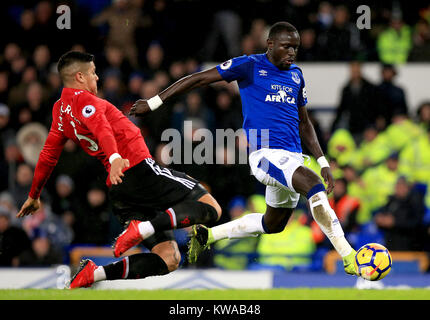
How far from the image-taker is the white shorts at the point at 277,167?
693 cm

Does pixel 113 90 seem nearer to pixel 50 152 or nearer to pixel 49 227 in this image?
pixel 49 227

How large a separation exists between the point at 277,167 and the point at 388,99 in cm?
604

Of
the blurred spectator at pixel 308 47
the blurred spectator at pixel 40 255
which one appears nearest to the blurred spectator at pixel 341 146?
the blurred spectator at pixel 308 47

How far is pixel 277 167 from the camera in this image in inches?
275

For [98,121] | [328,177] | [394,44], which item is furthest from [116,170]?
[394,44]

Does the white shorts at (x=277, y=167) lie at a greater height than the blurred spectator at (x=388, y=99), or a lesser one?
lesser

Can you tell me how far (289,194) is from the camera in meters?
7.53

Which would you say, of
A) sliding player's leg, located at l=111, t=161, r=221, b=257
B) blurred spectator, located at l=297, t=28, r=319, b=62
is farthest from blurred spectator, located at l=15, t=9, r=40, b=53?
sliding player's leg, located at l=111, t=161, r=221, b=257

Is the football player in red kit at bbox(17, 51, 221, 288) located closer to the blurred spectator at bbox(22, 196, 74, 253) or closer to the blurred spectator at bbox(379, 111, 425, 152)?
the blurred spectator at bbox(22, 196, 74, 253)

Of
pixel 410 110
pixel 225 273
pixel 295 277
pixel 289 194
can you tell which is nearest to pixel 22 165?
pixel 225 273

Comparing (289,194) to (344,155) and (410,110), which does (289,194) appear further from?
(410,110)

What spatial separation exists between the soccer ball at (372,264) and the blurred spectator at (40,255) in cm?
508

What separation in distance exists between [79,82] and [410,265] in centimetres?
530

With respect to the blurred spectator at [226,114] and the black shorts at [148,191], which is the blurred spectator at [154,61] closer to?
the blurred spectator at [226,114]
